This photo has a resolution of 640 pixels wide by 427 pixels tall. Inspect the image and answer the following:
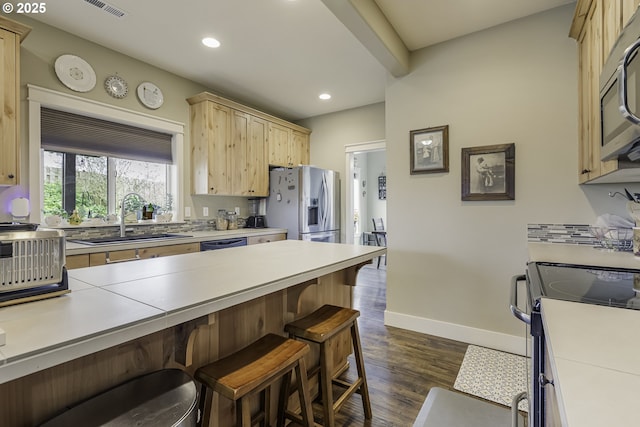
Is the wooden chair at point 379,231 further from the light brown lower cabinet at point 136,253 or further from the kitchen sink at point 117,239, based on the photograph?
the kitchen sink at point 117,239

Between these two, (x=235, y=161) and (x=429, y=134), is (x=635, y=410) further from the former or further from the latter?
(x=235, y=161)

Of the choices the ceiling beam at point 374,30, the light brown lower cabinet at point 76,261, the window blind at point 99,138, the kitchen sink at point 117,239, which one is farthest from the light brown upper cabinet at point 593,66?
the window blind at point 99,138

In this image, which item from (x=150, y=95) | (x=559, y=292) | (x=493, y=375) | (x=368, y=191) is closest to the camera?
(x=559, y=292)

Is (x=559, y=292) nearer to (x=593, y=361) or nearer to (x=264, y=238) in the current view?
(x=593, y=361)

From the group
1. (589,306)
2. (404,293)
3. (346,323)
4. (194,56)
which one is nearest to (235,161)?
(194,56)

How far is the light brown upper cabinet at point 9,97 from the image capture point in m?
2.11

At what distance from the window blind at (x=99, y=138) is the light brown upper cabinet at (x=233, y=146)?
0.40 meters

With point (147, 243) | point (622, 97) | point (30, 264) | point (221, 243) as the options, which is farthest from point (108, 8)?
point (622, 97)

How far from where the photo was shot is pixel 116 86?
9.76 ft

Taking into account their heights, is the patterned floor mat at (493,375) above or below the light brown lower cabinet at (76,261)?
A: below

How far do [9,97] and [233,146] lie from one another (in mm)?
2047

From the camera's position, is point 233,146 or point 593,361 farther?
point 233,146

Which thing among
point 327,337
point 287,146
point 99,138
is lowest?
point 327,337

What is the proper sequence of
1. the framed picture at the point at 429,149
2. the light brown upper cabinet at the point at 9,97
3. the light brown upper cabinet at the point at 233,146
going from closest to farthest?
the light brown upper cabinet at the point at 9,97 → the framed picture at the point at 429,149 → the light brown upper cabinet at the point at 233,146
